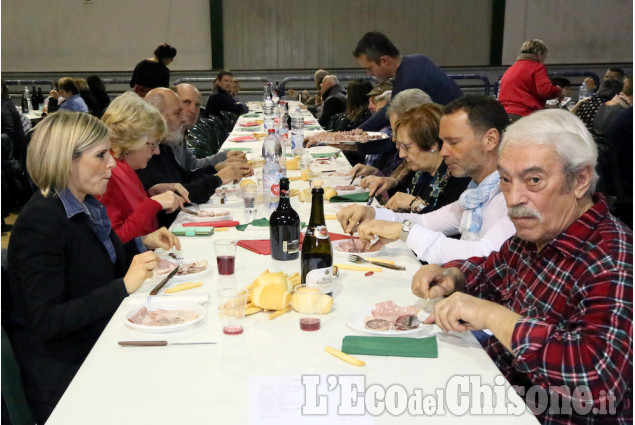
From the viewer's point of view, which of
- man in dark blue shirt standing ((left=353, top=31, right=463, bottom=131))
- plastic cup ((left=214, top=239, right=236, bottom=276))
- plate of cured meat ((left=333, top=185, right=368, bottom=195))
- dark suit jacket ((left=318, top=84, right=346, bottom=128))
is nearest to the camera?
plastic cup ((left=214, top=239, right=236, bottom=276))

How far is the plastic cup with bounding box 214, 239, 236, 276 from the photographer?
197 cm

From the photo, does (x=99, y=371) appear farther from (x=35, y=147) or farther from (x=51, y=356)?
(x=35, y=147)

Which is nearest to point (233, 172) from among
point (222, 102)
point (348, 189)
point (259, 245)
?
point (348, 189)

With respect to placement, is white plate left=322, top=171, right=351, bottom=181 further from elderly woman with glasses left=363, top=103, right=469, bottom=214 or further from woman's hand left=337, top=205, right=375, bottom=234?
woman's hand left=337, top=205, right=375, bottom=234

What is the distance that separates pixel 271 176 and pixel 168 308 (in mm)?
1570

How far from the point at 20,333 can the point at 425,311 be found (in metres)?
1.11

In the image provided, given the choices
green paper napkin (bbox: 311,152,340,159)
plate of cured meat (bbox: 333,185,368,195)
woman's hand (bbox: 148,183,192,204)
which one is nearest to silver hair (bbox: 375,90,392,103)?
green paper napkin (bbox: 311,152,340,159)

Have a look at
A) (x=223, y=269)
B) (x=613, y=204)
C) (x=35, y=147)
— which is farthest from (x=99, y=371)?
(x=613, y=204)

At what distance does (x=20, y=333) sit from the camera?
1.82 metres

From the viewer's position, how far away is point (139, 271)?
1.86 meters

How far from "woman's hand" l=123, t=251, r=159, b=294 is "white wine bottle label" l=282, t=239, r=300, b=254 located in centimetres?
46

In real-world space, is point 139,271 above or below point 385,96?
below

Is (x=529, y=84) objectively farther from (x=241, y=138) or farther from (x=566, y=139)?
(x=566, y=139)

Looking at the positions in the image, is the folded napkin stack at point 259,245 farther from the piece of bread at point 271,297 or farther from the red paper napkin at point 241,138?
the red paper napkin at point 241,138
